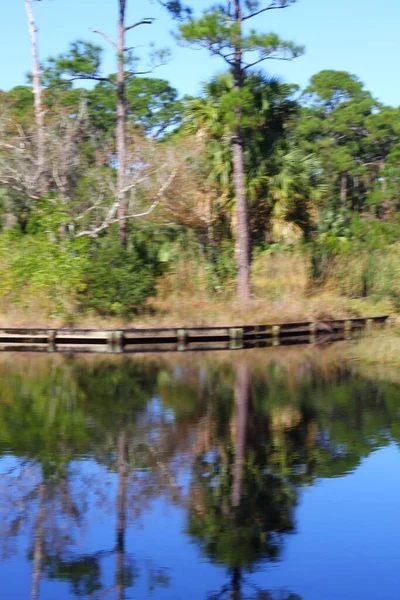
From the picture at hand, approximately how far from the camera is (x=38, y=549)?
24.6 ft

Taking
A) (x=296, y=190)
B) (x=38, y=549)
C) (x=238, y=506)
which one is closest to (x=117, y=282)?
(x=296, y=190)

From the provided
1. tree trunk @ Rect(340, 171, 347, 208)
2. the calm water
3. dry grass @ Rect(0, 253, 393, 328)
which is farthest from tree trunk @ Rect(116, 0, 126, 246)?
tree trunk @ Rect(340, 171, 347, 208)

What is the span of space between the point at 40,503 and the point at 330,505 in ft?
8.50

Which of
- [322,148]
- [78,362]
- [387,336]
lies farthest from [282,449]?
[322,148]

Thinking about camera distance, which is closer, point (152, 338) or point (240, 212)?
point (152, 338)

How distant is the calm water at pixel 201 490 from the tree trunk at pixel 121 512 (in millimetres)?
20

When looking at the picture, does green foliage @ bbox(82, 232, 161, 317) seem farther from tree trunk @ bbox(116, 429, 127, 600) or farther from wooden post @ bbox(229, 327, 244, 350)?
tree trunk @ bbox(116, 429, 127, 600)

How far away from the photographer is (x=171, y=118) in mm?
57875

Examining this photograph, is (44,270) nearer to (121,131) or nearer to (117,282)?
(117,282)

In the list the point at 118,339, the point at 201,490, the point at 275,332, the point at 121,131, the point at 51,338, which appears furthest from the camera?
the point at 121,131

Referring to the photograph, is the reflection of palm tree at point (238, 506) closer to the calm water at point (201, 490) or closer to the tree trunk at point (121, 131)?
the calm water at point (201, 490)

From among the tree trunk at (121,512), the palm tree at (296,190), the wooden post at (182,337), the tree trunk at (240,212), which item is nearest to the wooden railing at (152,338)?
the wooden post at (182,337)

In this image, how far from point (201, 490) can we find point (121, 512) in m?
1.00

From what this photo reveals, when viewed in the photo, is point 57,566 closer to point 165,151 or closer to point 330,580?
point 330,580
